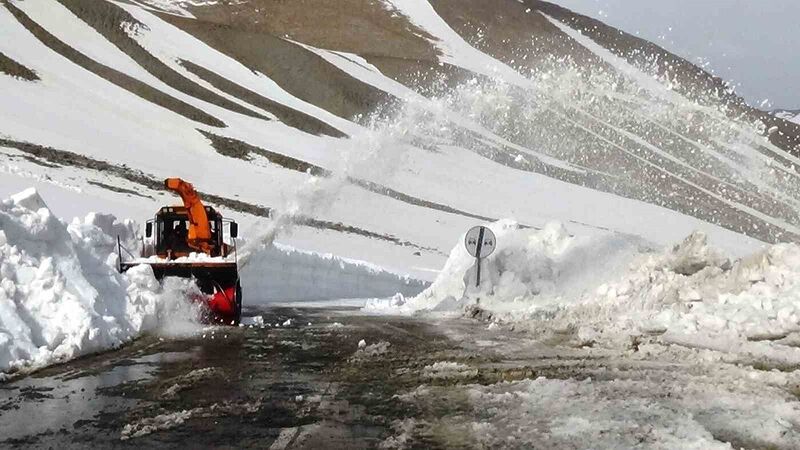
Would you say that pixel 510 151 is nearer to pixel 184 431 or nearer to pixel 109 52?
pixel 109 52

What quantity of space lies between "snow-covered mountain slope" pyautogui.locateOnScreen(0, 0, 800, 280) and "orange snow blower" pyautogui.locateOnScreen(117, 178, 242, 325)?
1029 centimetres

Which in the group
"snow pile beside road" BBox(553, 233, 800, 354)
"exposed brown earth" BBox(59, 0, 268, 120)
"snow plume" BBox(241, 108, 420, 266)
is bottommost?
"snow plume" BBox(241, 108, 420, 266)

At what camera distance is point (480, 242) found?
18.0 m

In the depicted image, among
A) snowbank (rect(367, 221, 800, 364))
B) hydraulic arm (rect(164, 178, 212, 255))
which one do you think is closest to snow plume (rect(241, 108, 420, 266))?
hydraulic arm (rect(164, 178, 212, 255))

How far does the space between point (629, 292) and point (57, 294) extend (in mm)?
8724

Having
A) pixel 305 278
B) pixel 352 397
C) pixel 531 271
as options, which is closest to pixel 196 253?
pixel 531 271

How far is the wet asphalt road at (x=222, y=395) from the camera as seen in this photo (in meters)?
6.04

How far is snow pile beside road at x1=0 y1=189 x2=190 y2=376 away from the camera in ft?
29.6

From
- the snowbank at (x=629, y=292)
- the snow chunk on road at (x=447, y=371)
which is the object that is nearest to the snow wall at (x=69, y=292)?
the snow chunk on road at (x=447, y=371)

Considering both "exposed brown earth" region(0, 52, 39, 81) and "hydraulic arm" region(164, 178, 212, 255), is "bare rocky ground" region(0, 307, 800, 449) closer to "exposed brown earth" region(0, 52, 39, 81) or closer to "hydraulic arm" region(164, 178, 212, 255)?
"hydraulic arm" region(164, 178, 212, 255)

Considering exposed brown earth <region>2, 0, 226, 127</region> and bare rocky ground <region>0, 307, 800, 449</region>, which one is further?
exposed brown earth <region>2, 0, 226, 127</region>

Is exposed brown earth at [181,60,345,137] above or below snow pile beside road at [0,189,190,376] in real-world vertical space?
above

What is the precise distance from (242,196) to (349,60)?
50669 millimetres

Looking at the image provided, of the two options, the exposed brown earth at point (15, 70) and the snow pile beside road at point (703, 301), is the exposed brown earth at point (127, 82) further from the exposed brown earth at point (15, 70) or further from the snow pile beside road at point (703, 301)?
the snow pile beside road at point (703, 301)
